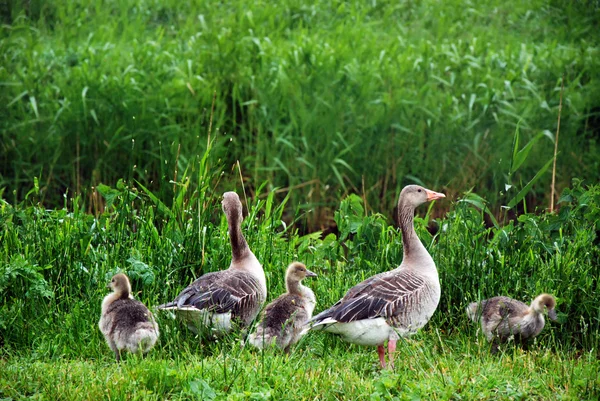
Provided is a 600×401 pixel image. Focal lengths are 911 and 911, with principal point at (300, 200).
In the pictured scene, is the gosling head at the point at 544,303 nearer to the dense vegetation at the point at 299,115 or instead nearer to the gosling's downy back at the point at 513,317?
the gosling's downy back at the point at 513,317

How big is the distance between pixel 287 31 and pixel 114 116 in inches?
155

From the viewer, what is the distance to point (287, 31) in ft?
48.4

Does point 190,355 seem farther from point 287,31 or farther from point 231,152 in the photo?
point 287,31

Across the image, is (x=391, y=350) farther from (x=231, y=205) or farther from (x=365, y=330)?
(x=231, y=205)

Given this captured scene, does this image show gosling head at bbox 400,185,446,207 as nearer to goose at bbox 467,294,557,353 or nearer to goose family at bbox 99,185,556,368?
goose family at bbox 99,185,556,368

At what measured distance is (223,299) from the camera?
677 centimetres

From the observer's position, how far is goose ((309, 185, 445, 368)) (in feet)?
21.4

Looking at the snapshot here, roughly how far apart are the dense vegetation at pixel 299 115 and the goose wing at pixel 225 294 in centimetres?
401

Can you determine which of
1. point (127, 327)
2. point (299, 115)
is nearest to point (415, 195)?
point (127, 327)

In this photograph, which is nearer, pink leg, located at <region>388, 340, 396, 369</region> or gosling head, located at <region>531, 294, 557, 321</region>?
pink leg, located at <region>388, 340, 396, 369</region>

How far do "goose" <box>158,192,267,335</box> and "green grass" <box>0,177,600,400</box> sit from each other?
0.17 m

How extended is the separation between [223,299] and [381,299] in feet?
3.84

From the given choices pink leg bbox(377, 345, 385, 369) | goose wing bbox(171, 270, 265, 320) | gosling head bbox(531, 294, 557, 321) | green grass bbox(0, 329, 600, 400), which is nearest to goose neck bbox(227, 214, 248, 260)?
goose wing bbox(171, 270, 265, 320)

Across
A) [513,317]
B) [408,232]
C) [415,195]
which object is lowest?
[513,317]
